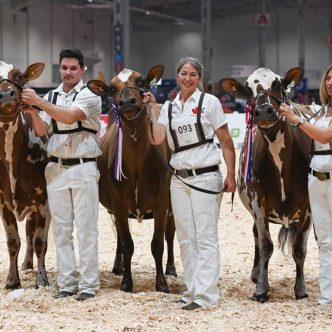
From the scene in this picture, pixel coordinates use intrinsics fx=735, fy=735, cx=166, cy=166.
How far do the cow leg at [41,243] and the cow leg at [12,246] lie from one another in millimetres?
174

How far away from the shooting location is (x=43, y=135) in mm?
6219

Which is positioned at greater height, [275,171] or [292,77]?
[292,77]

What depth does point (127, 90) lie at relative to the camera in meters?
5.92

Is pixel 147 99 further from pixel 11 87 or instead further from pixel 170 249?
pixel 170 249

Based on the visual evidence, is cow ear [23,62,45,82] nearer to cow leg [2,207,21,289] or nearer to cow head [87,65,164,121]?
cow head [87,65,164,121]

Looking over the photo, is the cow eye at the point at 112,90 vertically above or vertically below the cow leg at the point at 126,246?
above

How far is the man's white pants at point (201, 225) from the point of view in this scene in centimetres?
553

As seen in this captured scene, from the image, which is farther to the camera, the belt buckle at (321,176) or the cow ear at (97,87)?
the cow ear at (97,87)

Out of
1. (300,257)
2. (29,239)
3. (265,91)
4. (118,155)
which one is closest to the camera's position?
(265,91)

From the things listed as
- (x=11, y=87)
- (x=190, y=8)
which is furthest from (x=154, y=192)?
(x=190, y=8)

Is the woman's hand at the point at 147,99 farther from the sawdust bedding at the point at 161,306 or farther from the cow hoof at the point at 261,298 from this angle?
the cow hoof at the point at 261,298

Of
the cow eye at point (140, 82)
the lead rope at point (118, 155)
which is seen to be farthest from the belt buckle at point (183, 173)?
the cow eye at point (140, 82)

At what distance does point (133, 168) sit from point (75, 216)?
2.17ft

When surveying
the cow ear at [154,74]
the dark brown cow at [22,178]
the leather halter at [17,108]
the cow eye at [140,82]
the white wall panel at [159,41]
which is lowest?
the dark brown cow at [22,178]
